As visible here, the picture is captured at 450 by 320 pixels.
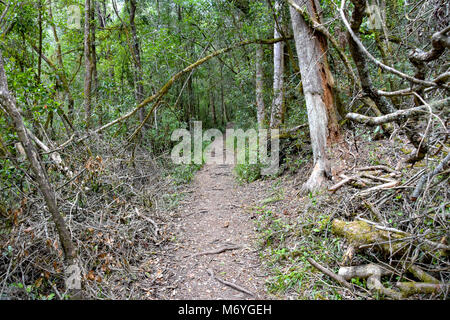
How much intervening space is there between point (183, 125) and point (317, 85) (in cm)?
638

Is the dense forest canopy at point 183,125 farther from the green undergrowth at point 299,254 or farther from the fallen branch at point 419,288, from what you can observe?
the green undergrowth at point 299,254

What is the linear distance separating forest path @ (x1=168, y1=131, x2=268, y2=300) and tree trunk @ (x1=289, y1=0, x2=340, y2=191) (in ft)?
5.85

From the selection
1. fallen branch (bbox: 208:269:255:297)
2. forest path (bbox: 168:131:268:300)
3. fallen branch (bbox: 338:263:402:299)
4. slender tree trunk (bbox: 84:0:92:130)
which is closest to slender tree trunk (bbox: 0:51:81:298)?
forest path (bbox: 168:131:268:300)

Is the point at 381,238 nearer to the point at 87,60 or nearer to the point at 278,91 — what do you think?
the point at 278,91

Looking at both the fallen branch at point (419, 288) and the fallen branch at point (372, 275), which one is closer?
the fallen branch at point (419, 288)

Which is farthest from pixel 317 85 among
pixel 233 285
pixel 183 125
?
pixel 183 125

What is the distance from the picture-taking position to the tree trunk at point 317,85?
5.67 metres

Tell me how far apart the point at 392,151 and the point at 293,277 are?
10.0ft

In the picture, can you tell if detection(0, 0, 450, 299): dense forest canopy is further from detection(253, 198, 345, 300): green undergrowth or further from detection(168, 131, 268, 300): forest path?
detection(168, 131, 268, 300): forest path

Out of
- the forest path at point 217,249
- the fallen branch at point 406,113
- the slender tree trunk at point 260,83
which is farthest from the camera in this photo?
the slender tree trunk at point 260,83

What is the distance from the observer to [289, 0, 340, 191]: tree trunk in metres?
5.67

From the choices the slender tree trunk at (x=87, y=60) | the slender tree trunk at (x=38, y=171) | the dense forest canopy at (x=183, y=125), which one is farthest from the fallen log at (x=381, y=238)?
the slender tree trunk at (x=87, y=60)

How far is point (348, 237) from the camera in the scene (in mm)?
3414

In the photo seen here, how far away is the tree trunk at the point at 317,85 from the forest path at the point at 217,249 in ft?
5.85
